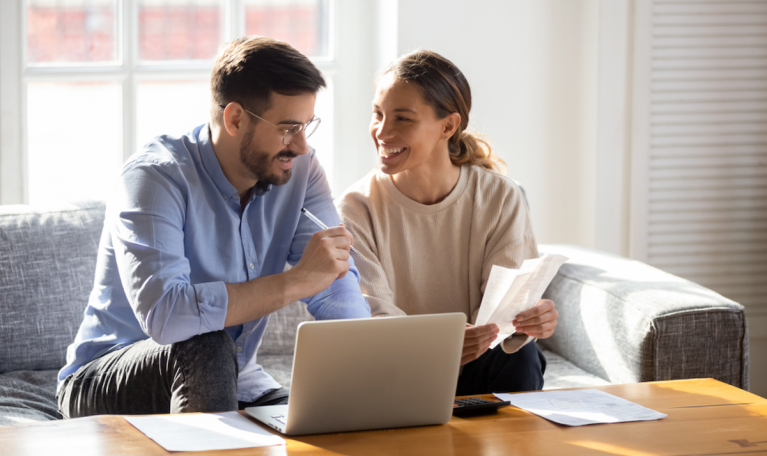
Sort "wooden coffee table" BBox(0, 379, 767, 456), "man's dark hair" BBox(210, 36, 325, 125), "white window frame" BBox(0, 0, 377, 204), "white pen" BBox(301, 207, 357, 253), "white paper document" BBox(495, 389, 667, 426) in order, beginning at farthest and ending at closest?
"white window frame" BBox(0, 0, 377, 204), "white pen" BBox(301, 207, 357, 253), "man's dark hair" BBox(210, 36, 325, 125), "white paper document" BBox(495, 389, 667, 426), "wooden coffee table" BBox(0, 379, 767, 456)

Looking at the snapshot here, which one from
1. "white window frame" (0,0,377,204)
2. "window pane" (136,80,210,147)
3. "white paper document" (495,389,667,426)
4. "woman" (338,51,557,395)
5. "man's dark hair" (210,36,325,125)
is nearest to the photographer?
"white paper document" (495,389,667,426)

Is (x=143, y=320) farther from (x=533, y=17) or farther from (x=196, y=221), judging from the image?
(x=533, y=17)

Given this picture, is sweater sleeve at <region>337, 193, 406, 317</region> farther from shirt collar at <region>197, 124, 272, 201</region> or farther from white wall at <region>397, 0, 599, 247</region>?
white wall at <region>397, 0, 599, 247</region>

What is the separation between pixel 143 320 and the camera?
1.28m

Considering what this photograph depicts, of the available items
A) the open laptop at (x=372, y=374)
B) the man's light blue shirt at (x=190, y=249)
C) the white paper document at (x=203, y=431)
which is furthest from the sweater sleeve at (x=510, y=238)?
the white paper document at (x=203, y=431)

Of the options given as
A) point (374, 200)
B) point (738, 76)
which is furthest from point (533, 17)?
point (374, 200)

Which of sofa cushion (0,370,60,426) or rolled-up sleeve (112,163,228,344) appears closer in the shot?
rolled-up sleeve (112,163,228,344)

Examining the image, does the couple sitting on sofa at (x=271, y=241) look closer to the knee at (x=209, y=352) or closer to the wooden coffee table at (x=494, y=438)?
the knee at (x=209, y=352)

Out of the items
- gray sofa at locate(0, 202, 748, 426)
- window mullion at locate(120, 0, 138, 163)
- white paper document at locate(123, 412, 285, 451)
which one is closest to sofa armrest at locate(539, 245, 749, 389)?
gray sofa at locate(0, 202, 748, 426)

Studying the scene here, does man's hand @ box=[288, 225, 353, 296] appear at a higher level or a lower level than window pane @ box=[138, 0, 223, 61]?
lower

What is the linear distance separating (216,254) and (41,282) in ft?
2.09

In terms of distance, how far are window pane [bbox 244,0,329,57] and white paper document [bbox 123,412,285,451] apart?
70.4 inches

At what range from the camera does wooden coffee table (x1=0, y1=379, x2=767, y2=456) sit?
0.97m

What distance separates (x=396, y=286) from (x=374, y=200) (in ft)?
0.65
